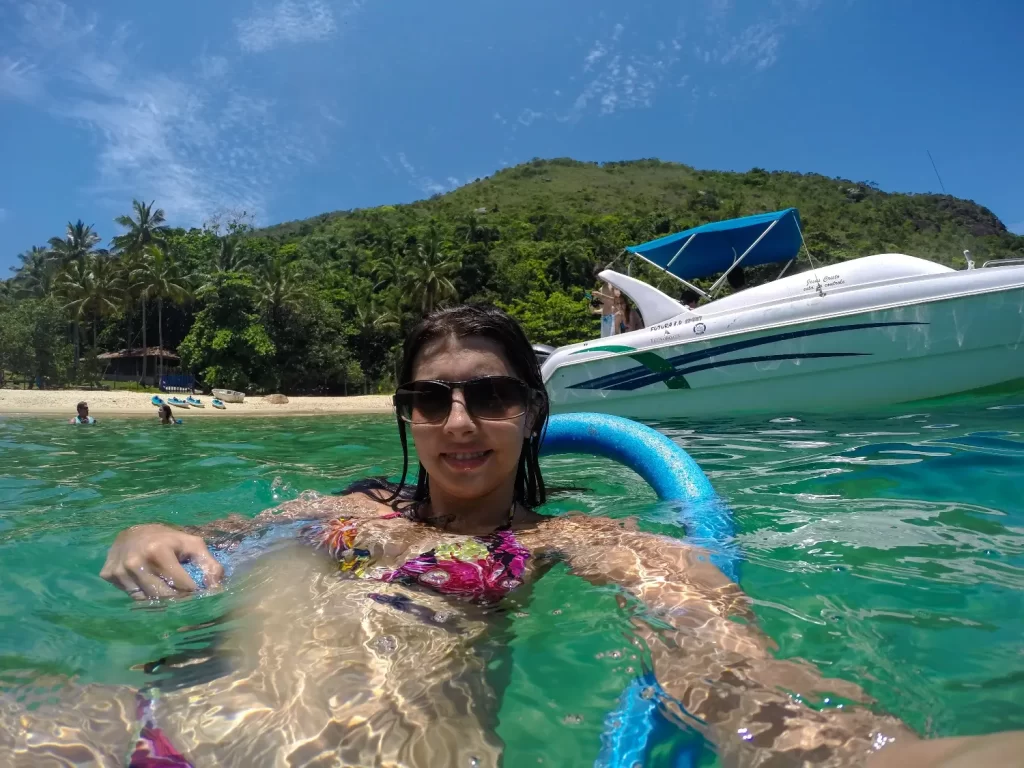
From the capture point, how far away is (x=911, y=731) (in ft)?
3.46

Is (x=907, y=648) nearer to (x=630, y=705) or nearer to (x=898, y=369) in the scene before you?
(x=630, y=705)

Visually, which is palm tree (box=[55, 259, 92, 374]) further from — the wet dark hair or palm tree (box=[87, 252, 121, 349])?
the wet dark hair

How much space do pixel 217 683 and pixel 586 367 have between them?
24.7 ft

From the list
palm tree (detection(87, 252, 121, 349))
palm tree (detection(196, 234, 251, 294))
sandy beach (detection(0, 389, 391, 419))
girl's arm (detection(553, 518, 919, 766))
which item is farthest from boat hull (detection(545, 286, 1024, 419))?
palm tree (detection(196, 234, 251, 294))

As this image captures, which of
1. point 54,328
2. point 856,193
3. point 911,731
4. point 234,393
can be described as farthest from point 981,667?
point 856,193

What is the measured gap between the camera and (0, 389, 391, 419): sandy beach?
20562 millimetres

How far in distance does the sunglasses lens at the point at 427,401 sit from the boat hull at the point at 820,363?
635cm

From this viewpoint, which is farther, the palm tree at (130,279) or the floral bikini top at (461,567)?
the palm tree at (130,279)

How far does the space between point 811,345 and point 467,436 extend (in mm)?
6450

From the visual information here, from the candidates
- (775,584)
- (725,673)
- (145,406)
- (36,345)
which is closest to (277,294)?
(145,406)

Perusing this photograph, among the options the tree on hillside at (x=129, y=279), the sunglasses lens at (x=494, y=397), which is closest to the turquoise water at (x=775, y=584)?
the sunglasses lens at (x=494, y=397)

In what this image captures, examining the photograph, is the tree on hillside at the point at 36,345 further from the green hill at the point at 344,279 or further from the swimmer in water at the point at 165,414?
the swimmer in water at the point at 165,414

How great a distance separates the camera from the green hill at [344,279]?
1243 inches

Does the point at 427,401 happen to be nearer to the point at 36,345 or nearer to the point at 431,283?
the point at 431,283
